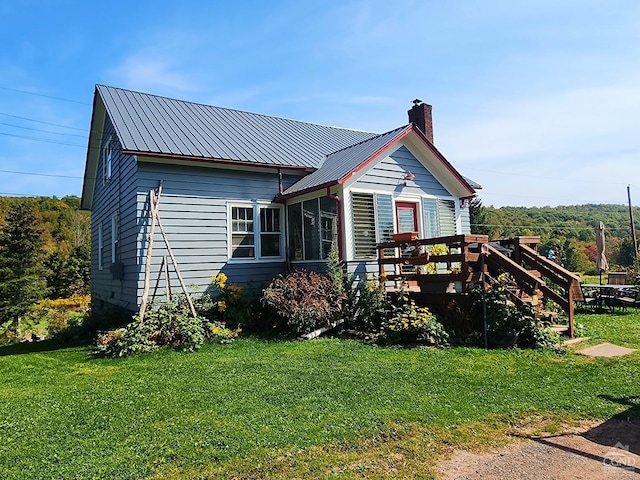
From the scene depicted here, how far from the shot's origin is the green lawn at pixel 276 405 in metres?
3.45

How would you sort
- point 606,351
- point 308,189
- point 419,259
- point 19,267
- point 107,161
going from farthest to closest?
point 19,267 → point 107,161 → point 308,189 → point 419,259 → point 606,351

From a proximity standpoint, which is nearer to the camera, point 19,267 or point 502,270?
point 502,270

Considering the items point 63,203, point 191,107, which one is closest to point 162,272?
point 191,107

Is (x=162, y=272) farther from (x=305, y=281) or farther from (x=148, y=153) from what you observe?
(x=305, y=281)

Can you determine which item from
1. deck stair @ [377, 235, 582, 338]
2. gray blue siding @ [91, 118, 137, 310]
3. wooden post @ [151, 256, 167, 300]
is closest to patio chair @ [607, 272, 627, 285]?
deck stair @ [377, 235, 582, 338]

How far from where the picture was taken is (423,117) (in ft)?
46.2

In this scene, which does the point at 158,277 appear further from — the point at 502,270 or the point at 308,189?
the point at 502,270

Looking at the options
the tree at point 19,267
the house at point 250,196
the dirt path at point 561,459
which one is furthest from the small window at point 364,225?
the tree at point 19,267

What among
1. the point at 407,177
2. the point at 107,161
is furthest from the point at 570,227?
the point at 107,161

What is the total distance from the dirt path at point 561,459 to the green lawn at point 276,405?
34cm

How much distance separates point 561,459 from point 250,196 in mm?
9419

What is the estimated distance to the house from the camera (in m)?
10.2

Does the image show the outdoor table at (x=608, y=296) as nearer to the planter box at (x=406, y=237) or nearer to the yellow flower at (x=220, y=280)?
the planter box at (x=406, y=237)

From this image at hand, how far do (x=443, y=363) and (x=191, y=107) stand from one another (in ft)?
38.9
